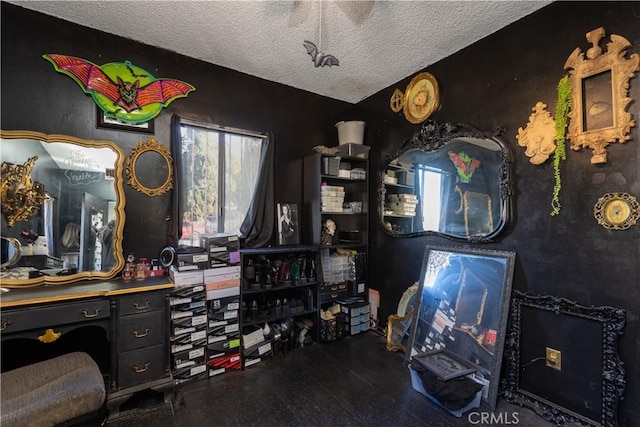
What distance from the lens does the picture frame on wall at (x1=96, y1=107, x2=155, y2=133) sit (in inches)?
88.2

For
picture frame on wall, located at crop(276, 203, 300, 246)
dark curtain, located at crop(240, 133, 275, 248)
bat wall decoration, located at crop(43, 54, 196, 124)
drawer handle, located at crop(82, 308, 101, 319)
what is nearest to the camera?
drawer handle, located at crop(82, 308, 101, 319)

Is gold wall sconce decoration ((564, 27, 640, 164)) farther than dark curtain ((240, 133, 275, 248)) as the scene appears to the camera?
No

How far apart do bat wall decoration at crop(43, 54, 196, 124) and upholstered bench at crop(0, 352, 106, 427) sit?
1785 mm

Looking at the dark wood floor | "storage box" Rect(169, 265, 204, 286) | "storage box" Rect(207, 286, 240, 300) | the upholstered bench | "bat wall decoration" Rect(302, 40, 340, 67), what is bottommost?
the dark wood floor

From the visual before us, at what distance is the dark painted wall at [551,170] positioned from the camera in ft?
5.30

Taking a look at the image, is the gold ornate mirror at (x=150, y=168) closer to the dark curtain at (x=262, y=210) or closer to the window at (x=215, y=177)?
the window at (x=215, y=177)

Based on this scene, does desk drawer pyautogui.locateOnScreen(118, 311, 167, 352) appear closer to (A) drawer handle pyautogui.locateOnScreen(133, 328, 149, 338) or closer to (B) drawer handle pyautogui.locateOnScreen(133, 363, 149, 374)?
(A) drawer handle pyautogui.locateOnScreen(133, 328, 149, 338)

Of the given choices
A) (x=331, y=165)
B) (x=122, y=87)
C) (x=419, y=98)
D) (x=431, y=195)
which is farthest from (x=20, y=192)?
(x=419, y=98)

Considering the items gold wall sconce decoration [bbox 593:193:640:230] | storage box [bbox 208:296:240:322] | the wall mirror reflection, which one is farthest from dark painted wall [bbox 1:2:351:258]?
gold wall sconce decoration [bbox 593:193:640:230]

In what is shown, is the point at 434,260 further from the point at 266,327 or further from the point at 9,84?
the point at 9,84

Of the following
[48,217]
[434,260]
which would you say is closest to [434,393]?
[434,260]

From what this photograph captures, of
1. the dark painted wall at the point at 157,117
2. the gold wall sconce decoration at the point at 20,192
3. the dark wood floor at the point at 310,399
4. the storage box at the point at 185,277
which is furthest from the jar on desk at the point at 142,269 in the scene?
the dark wood floor at the point at 310,399

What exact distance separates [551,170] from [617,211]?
16.7 inches

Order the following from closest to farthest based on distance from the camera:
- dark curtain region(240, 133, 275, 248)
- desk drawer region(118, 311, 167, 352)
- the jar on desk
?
desk drawer region(118, 311, 167, 352)
the jar on desk
dark curtain region(240, 133, 275, 248)
